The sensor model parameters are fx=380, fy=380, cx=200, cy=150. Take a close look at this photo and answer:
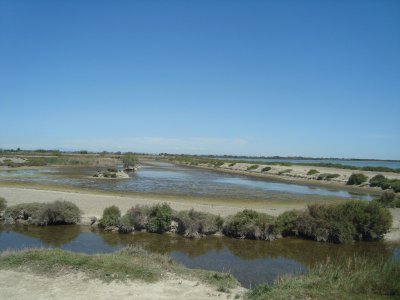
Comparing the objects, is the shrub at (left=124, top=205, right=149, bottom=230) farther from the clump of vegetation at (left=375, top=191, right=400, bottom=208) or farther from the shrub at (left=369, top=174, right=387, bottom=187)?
the shrub at (left=369, top=174, right=387, bottom=187)

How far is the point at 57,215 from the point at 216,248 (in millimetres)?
10771

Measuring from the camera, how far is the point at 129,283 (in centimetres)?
1108

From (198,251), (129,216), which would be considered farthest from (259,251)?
(129,216)

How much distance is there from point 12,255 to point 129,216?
10212 mm

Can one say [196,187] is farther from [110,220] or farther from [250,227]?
[250,227]

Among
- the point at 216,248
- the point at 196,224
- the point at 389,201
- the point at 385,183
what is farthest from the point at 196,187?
the point at 216,248

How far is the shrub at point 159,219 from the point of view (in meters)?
22.7

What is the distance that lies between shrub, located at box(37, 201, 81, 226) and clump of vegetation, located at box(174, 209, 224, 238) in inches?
269

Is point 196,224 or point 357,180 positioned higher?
point 357,180

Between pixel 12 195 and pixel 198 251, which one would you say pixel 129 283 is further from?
pixel 12 195

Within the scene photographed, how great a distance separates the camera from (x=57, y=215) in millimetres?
23953

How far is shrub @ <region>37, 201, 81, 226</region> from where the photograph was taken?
78.4ft

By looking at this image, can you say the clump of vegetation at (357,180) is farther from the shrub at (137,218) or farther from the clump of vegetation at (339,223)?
the shrub at (137,218)

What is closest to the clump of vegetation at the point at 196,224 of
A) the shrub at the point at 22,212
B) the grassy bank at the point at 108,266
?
the grassy bank at the point at 108,266
